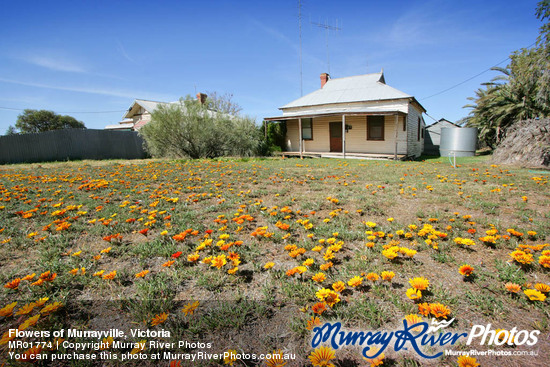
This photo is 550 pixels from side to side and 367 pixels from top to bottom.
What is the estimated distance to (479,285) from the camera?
186cm

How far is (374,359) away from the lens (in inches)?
47.7

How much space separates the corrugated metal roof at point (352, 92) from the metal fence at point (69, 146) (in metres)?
12.2

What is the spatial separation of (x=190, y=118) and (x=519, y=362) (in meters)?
14.2

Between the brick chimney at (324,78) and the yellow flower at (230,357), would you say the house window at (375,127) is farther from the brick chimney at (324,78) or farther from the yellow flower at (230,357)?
the yellow flower at (230,357)

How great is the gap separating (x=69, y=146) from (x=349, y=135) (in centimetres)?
1845

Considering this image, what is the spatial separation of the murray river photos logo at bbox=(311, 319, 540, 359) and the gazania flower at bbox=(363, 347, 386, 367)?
0.03 meters

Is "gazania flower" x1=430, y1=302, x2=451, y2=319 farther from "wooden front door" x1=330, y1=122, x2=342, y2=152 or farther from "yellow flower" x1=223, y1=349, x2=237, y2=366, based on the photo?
"wooden front door" x1=330, y1=122, x2=342, y2=152

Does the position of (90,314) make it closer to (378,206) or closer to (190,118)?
(378,206)

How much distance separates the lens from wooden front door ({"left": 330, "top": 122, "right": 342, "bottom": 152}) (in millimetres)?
16844

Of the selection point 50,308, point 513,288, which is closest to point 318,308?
point 513,288

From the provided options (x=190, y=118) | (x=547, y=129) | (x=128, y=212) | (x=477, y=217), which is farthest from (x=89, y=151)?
(x=547, y=129)

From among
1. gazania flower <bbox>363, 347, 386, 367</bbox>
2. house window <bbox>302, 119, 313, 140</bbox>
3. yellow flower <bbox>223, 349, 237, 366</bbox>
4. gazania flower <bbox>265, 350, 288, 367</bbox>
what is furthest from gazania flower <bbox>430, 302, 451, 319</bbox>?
house window <bbox>302, 119, 313, 140</bbox>

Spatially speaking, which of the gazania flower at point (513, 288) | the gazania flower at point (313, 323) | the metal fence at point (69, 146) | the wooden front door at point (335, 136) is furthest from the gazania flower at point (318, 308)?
the metal fence at point (69, 146)

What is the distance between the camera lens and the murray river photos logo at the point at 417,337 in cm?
138
